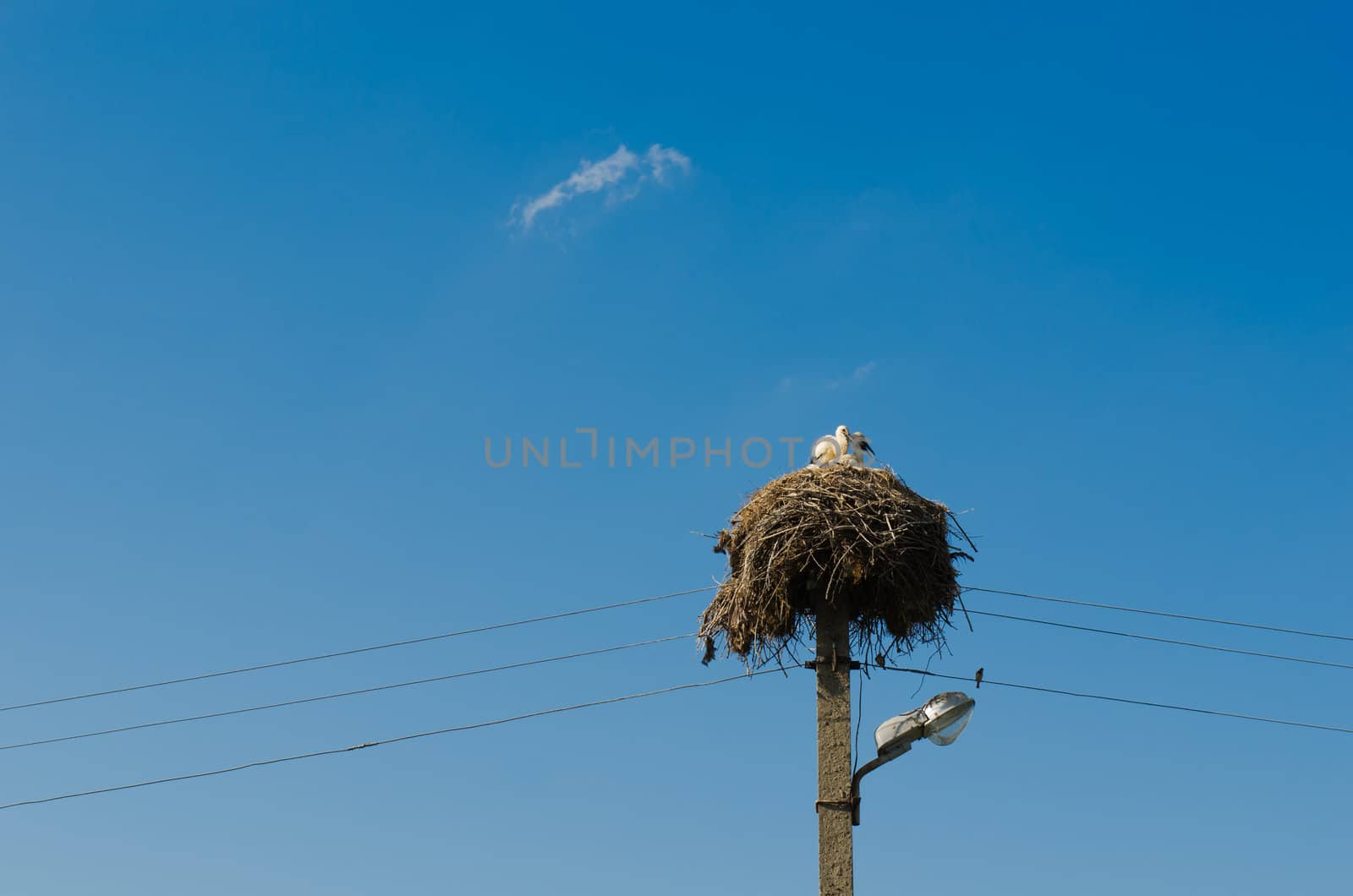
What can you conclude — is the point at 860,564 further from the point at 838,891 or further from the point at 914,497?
the point at 838,891

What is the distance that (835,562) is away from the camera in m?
10.3

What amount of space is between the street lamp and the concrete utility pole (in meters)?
0.19

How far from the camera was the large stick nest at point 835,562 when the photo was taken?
1033 cm

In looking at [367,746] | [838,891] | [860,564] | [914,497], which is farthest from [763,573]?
[367,746]

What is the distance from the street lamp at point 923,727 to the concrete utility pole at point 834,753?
0.19 metres

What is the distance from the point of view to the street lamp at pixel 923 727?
9.76 m

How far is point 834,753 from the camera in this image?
9750 mm

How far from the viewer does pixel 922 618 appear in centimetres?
1073

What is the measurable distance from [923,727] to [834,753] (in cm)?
69

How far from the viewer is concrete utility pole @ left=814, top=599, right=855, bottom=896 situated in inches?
369

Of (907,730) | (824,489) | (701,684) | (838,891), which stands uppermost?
(824,489)

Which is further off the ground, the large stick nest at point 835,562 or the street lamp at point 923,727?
the large stick nest at point 835,562

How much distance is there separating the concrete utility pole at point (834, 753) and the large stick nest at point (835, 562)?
0.31 metres

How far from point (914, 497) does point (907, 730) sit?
2.06 m
